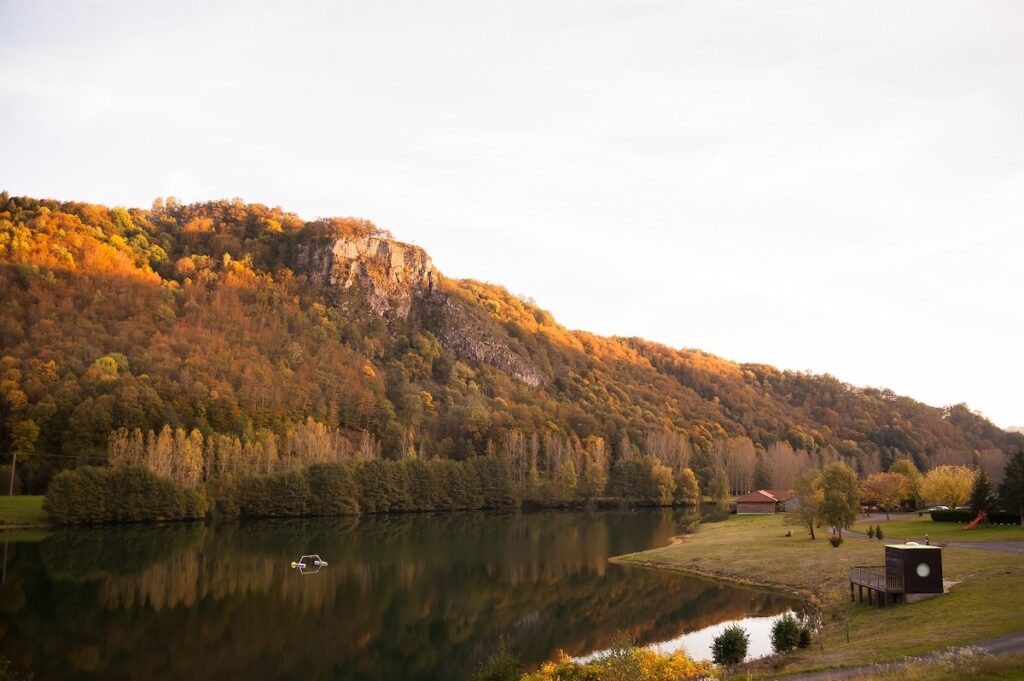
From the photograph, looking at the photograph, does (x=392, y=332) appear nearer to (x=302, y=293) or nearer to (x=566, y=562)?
(x=302, y=293)

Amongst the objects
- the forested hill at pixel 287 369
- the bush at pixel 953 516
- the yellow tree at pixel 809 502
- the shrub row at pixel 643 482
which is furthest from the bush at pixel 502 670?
the shrub row at pixel 643 482

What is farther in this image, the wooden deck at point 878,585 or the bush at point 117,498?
the bush at point 117,498

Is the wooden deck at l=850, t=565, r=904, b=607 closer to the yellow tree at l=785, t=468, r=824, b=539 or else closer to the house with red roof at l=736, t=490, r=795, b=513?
the yellow tree at l=785, t=468, r=824, b=539

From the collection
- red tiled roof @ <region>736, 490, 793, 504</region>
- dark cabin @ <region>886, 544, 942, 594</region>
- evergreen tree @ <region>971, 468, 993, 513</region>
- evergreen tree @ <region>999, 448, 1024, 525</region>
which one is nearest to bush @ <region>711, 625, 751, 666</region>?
dark cabin @ <region>886, 544, 942, 594</region>

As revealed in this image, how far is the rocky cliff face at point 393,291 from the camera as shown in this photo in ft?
608

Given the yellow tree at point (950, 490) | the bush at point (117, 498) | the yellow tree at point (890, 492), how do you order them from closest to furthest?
the yellow tree at point (950, 490) → the bush at point (117, 498) → the yellow tree at point (890, 492)

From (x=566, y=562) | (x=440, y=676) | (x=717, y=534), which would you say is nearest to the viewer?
(x=440, y=676)

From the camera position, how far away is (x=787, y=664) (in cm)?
2297

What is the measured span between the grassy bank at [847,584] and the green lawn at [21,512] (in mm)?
58594

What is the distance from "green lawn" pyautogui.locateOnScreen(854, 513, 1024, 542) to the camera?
47.5 metres

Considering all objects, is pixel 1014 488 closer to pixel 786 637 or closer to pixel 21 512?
pixel 786 637

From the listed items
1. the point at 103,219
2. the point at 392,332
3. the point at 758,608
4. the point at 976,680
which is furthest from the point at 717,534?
the point at 103,219

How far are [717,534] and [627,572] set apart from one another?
23.8 m

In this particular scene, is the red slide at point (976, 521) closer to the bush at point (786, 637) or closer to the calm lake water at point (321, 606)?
the calm lake water at point (321, 606)
